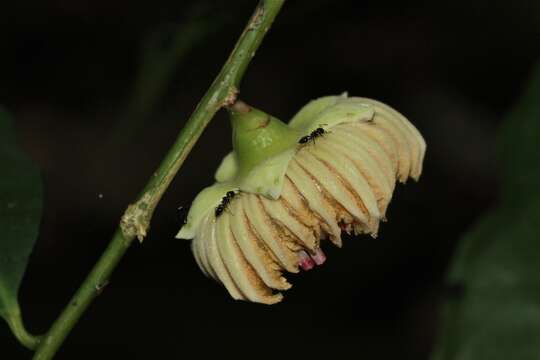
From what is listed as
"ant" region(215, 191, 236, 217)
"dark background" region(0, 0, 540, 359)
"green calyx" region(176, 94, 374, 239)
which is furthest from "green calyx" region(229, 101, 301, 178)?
"dark background" region(0, 0, 540, 359)

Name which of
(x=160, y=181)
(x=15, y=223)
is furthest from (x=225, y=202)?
(x=15, y=223)

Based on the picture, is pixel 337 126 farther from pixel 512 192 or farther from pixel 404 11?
pixel 404 11

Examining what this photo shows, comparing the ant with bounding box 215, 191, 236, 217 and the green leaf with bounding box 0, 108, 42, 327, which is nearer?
the ant with bounding box 215, 191, 236, 217

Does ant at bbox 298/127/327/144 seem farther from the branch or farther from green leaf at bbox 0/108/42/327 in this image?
green leaf at bbox 0/108/42/327

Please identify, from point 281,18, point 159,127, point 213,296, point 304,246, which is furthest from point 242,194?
point 159,127

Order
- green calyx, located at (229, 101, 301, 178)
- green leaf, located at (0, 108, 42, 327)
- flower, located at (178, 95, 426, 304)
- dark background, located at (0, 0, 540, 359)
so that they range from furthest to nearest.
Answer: dark background, located at (0, 0, 540, 359), green leaf, located at (0, 108, 42, 327), green calyx, located at (229, 101, 301, 178), flower, located at (178, 95, 426, 304)

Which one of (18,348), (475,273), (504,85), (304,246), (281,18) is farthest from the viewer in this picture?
(504,85)

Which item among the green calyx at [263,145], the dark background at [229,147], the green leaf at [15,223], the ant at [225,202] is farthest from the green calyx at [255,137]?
the dark background at [229,147]
